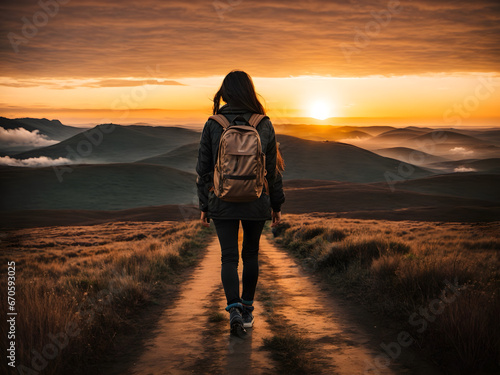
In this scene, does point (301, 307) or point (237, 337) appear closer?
point (237, 337)

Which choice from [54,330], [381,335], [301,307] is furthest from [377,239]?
[54,330]

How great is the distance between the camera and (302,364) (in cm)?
396

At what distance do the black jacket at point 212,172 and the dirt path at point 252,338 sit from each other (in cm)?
139

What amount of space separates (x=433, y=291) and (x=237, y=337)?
2706mm

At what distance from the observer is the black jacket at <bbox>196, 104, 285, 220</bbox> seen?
4.74 meters

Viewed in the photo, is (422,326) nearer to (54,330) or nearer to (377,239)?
(54,330)

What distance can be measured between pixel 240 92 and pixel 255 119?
35 cm

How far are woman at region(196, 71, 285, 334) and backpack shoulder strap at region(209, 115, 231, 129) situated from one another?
0.05 m

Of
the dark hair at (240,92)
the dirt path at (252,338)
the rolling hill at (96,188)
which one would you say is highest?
the dark hair at (240,92)

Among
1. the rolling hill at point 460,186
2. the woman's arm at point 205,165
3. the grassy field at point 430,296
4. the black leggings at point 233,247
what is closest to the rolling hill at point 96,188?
the rolling hill at point 460,186

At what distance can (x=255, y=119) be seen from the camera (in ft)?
15.9

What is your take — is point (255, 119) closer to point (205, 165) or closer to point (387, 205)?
point (205, 165)

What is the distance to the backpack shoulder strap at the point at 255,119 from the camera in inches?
188

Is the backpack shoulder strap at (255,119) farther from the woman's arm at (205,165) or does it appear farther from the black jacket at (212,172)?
the woman's arm at (205,165)
